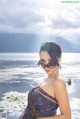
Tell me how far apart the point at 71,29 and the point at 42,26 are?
22cm

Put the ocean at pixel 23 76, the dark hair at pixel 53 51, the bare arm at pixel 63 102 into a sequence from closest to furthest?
the bare arm at pixel 63 102
the dark hair at pixel 53 51
the ocean at pixel 23 76

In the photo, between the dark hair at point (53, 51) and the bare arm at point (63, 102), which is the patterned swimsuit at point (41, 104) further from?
the dark hair at point (53, 51)

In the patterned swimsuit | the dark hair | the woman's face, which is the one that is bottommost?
the patterned swimsuit

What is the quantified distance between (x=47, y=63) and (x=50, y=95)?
0.76 ft

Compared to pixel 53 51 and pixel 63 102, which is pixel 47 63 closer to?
pixel 53 51

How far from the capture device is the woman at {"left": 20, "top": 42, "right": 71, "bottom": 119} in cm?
171

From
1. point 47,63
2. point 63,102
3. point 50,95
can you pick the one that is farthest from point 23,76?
point 63,102

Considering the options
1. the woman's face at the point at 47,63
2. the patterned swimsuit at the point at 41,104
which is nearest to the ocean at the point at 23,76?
the woman's face at the point at 47,63

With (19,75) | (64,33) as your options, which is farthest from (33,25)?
(19,75)

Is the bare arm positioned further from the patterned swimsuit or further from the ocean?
the ocean

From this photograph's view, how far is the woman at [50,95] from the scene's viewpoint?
1705mm

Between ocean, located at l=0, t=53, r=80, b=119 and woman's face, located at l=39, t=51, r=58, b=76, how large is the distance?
17cm

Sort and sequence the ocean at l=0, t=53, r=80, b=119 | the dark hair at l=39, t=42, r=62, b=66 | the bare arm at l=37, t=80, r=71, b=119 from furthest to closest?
the ocean at l=0, t=53, r=80, b=119
the dark hair at l=39, t=42, r=62, b=66
the bare arm at l=37, t=80, r=71, b=119

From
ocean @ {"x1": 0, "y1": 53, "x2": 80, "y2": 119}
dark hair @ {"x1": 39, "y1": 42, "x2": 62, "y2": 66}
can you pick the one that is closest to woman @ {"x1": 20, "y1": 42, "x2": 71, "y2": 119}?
dark hair @ {"x1": 39, "y1": 42, "x2": 62, "y2": 66}
